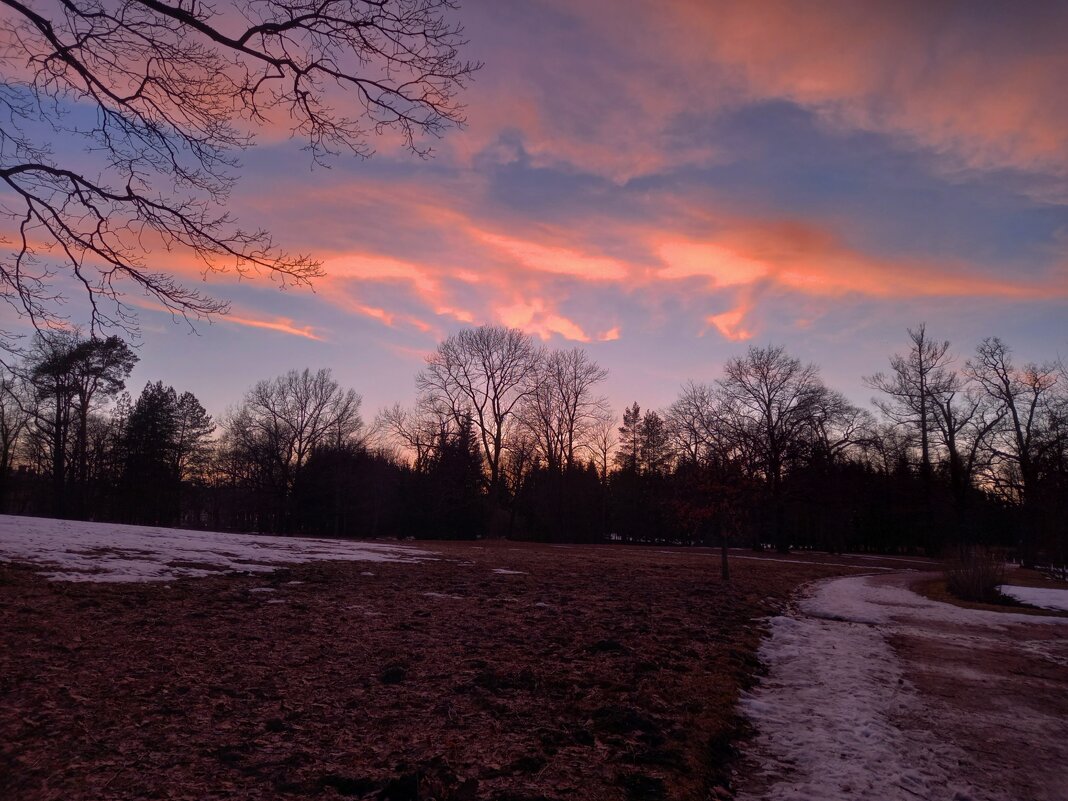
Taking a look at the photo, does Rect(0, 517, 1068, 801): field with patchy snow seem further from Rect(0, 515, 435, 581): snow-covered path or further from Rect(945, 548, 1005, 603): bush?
Rect(945, 548, 1005, 603): bush

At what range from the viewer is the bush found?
53.0 ft

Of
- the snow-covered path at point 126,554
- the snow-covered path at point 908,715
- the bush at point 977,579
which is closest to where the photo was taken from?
the snow-covered path at point 908,715

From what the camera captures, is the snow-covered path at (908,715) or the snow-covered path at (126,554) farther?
the snow-covered path at (126,554)

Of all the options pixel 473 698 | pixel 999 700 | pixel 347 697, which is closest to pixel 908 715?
pixel 999 700

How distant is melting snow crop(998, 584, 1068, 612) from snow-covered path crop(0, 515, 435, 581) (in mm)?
15637

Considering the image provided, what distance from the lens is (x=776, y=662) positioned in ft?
24.4

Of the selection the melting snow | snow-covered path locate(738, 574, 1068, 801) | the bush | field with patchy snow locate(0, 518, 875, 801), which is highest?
field with patchy snow locate(0, 518, 875, 801)

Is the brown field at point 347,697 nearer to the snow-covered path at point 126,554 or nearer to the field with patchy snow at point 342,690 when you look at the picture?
the field with patchy snow at point 342,690

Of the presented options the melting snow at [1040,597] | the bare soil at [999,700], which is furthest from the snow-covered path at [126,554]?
the melting snow at [1040,597]

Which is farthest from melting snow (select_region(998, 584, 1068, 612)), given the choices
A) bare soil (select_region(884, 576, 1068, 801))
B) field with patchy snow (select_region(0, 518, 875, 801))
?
field with patchy snow (select_region(0, 518, 875, 801))

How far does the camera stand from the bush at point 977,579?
16141 mm

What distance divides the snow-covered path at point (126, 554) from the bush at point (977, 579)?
14.8m

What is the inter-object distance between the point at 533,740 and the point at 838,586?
1697 centimetres

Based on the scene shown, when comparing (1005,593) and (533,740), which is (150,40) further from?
(1005,593)
